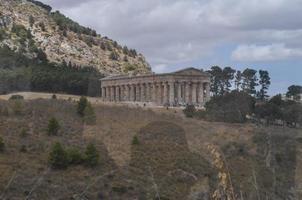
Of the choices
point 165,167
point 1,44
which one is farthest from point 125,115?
point 1,44

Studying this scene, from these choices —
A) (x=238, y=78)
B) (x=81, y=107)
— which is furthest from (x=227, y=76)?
(x=81, y=107)

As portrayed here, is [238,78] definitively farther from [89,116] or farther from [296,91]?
[89,116]

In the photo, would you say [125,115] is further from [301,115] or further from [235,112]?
[301,115]

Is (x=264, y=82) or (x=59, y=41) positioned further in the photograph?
(x=59, y=41)

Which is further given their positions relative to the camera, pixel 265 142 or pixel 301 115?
pixel 301 115

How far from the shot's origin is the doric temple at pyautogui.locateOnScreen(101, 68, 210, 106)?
85.1 m

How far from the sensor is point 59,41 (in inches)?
5408

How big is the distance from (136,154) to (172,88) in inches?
1717

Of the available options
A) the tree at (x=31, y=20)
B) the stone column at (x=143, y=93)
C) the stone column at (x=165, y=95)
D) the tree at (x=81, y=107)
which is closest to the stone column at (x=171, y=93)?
the stone column at (x=165, y=95)

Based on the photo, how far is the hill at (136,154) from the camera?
104ft

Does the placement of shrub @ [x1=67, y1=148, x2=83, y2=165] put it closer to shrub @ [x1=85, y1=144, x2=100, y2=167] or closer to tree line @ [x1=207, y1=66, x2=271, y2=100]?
shrub @ [x1=85, y1=144, x2=100, y2=167]

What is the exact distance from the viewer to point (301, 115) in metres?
68.8

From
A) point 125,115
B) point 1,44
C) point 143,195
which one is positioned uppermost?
point 1,44

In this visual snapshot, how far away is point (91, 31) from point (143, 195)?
13267 cm
